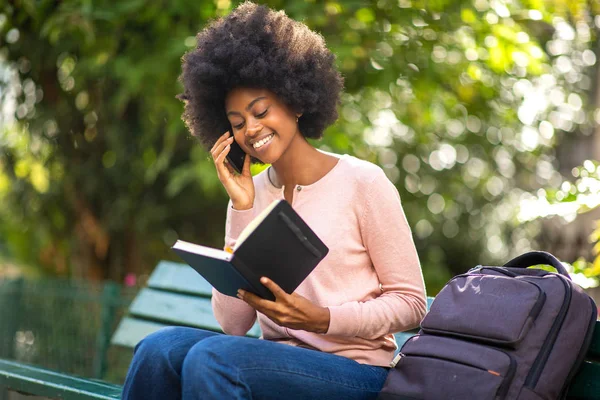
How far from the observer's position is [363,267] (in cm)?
241

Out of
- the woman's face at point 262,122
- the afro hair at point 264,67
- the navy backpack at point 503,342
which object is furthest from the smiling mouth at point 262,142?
the navy backpack at point 503,342

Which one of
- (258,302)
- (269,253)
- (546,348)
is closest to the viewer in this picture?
(546,348)

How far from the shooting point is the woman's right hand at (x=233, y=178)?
8.35 feet

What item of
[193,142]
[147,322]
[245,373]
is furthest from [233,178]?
[193,142]

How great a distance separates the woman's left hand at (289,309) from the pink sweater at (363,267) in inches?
3.4

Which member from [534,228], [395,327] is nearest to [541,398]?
[395,327]

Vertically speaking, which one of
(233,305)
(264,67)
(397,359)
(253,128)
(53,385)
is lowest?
(53,385)

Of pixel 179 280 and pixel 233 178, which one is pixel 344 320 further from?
pixel 179 280

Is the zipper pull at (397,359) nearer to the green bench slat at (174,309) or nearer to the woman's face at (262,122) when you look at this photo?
the woman's face at (262,122)

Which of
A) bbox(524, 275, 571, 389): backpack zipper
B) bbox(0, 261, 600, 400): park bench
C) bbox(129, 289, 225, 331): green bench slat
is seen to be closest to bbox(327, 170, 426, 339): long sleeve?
bbox(524, 275, 571, 389): backpack zipper

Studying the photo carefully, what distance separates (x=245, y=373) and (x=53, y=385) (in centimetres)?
111

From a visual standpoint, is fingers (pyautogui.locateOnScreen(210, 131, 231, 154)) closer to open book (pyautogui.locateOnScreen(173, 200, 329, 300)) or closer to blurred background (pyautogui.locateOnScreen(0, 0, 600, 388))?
open book (pyautogui.locateOnScreen(173, 200, 329, 300))

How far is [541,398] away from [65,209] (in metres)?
5.30

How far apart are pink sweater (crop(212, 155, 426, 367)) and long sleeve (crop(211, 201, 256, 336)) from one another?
0.18 m
